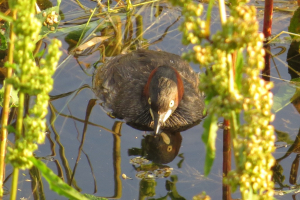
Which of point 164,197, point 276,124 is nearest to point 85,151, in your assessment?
point 164,197

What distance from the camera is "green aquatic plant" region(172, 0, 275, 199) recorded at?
1.81 metres

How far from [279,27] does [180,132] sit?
7.63 feet

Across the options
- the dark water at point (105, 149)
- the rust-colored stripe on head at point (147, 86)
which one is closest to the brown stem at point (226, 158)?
the dark water at point (105, 149)

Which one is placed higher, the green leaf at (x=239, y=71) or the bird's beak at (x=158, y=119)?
the green leaf at (x=239, y=71)

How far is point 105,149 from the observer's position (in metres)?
4.80

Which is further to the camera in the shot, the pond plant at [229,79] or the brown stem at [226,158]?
the brown stem at [226,158]

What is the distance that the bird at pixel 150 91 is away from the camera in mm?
5156

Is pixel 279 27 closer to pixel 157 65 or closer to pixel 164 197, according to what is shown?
pixel 157 65

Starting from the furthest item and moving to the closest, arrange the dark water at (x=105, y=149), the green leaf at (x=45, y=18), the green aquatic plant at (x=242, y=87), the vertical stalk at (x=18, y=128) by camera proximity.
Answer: the green leaf at (x=45, y=18), the dark water at (x=105, y=149), the vertical stalk at (x=18, y=128), the green aquatic plant at (x=242, y=87)

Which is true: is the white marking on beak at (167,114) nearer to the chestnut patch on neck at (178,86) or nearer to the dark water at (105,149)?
the chestnut patch on neck at (178,86)

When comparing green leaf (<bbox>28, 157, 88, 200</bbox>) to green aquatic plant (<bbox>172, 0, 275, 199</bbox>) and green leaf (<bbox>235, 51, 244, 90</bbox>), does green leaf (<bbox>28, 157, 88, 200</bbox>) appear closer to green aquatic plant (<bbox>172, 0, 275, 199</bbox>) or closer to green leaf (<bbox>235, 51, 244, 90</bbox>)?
green aquatic plant (<bbox>172, 0, 275, 199</bbox>)

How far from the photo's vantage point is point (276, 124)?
16.3 feet

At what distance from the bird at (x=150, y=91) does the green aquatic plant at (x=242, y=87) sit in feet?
10.3

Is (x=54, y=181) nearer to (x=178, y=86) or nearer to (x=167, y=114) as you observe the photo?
(x=167, y=114)
